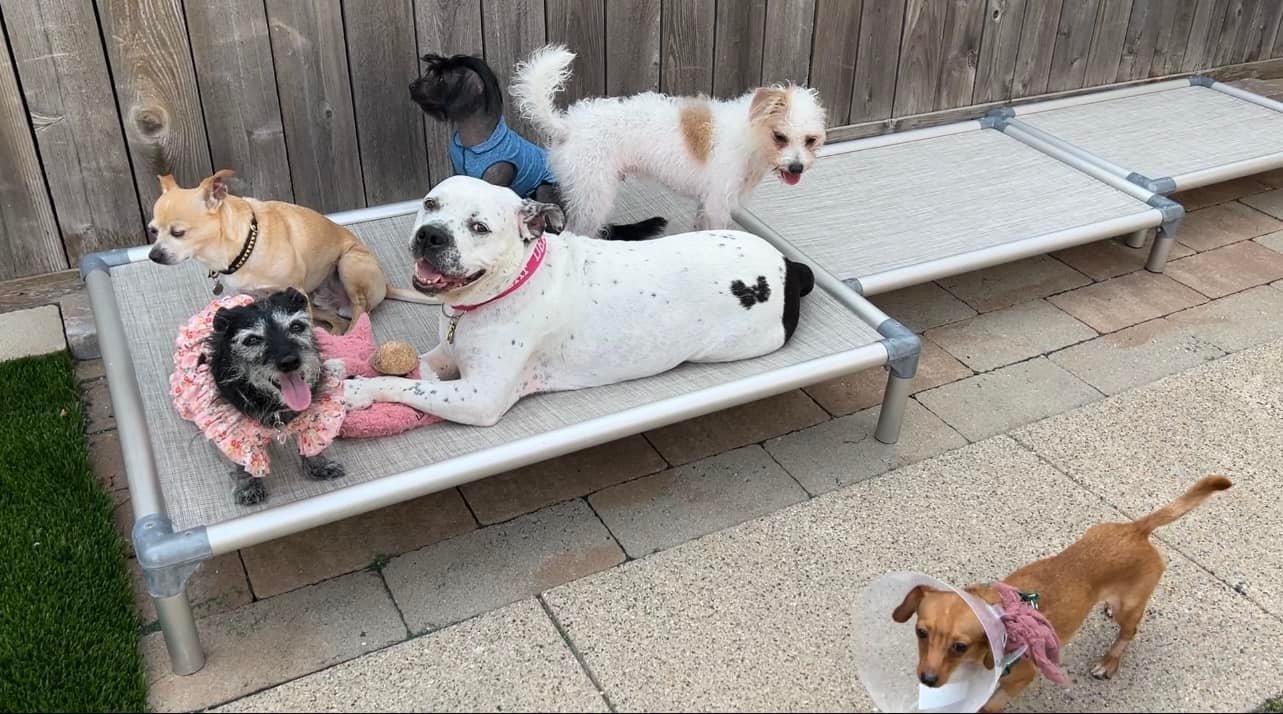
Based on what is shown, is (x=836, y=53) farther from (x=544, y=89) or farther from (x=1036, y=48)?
(x=544, y=89)

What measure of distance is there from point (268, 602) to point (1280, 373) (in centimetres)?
362

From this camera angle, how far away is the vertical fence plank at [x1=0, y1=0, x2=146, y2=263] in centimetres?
340

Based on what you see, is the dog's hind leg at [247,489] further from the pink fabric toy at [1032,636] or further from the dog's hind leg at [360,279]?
the pink fabric toy at [1032,636]

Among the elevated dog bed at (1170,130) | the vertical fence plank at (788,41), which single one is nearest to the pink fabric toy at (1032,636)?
the elevated dog bed at (1170,130)

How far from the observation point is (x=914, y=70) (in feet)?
16.9

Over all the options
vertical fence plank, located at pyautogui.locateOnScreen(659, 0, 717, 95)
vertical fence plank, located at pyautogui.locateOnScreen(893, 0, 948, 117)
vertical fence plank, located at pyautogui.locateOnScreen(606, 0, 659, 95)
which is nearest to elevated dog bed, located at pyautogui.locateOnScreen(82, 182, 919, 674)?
vertical fence plank, located at pyautogui.locateOnScreen(606, 0, 659, 95)

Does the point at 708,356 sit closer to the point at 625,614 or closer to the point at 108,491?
the point at 625,614

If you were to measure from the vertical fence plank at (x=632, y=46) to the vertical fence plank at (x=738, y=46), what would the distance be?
1.03 ft

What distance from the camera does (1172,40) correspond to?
232 inches

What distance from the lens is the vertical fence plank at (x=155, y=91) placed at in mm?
3508

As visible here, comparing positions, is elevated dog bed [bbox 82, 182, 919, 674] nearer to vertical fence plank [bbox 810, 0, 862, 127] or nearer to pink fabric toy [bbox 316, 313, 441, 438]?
pink fabric toy [bbox 316, 313, 441, 438]

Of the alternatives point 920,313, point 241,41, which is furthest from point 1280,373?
point 241,41

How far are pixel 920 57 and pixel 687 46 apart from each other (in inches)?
53.0

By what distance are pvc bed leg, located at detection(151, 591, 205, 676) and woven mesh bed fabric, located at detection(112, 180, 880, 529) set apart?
180mm
